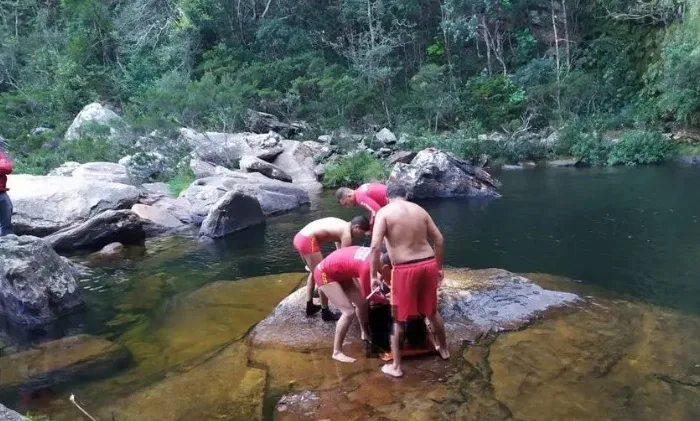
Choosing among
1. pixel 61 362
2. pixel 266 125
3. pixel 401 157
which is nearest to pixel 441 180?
pixel 401 157

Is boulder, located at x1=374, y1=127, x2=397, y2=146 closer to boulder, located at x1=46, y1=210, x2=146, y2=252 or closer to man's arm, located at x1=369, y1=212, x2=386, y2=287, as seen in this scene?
boulder, located at x1=46, y1=210, x2=146, y2=252

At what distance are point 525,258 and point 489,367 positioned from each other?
16.1 ft

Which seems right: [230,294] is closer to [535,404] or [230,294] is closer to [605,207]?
[535,404]

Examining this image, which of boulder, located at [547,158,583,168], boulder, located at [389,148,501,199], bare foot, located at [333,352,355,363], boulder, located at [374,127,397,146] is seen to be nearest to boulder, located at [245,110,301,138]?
boulder, located at [374,127,397,146]

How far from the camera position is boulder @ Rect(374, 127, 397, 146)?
23.4 meters

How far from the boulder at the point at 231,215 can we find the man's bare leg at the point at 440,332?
8129mm

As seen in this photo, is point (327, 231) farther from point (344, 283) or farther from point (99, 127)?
point (99, 127)

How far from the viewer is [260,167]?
18219 mm

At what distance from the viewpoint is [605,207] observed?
13.5 meters

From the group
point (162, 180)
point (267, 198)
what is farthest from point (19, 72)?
point (267, 198)

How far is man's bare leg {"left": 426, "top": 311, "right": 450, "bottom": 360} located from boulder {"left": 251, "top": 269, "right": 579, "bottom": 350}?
341 mm

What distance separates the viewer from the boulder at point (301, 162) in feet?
64.7

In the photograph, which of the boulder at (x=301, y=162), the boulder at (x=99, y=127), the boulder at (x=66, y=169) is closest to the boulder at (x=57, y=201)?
the boulder at (x=66, y=169)

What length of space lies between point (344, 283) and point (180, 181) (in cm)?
1270
